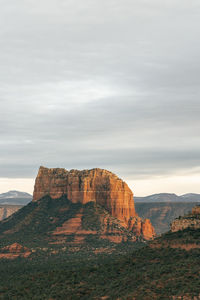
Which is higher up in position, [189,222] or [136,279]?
[189,222]

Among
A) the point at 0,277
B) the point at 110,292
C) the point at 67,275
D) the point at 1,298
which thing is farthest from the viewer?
the point at 0,277

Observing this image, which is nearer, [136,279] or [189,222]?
[136,279]

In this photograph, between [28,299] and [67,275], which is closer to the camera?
[28,299]

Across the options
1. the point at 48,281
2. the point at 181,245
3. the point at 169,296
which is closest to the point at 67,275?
the point at 48,281

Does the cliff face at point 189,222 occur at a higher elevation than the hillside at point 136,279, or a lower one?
higher

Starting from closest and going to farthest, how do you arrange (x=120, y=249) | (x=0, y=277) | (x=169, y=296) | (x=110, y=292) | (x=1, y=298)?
1. (x=169, y=296)
2. (x=110, y=292)
3. (x=1, y=298)
4. (x=0, y=277)
5. (x=120, y=249)

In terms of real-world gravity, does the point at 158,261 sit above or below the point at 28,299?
above

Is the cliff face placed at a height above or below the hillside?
above

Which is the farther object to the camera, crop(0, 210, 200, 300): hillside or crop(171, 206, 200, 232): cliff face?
crop(171, 206, 200, 232): cliff face

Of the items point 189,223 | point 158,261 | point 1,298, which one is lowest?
point 1,298

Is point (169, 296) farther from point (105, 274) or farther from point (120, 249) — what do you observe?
point (120, 249)

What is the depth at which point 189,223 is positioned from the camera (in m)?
112

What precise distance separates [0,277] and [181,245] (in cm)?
5499

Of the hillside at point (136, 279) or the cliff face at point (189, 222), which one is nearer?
the hillside at point (136, 279)
